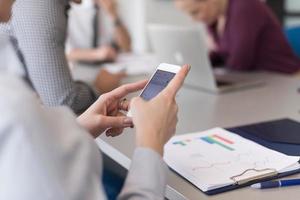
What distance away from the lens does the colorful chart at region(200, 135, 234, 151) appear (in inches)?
39.6

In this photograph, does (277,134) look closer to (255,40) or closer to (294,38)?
(255,40)

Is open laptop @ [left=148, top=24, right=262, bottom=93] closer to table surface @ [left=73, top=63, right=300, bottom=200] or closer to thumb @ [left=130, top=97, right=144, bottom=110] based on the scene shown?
table surface @ [left=73, top=63, right=300, bottom=200]

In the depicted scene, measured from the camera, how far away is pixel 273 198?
773mm

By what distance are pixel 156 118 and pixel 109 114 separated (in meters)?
0.24

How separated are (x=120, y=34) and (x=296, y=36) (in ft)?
3.75

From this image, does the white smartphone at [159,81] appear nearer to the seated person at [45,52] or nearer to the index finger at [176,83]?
the index finger at [176,83]

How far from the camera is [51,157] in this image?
528 mm

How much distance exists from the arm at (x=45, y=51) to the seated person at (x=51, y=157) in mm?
480

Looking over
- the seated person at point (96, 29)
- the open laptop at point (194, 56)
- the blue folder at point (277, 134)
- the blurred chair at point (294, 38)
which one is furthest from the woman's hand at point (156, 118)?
the blurred chair at point (294, 38)

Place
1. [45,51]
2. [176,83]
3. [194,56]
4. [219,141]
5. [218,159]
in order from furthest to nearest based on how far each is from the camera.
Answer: [194,56]
[45,51]
[219,141]
[218,159]
[176,83]

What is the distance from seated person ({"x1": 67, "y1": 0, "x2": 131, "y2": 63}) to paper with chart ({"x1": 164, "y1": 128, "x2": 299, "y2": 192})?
1.41 metres

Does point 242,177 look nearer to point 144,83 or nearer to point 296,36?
point 144,83

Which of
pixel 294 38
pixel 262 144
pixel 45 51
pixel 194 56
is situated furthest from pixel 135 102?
pixel 294 38

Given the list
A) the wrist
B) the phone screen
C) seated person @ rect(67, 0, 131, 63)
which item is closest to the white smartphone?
the phone screen
